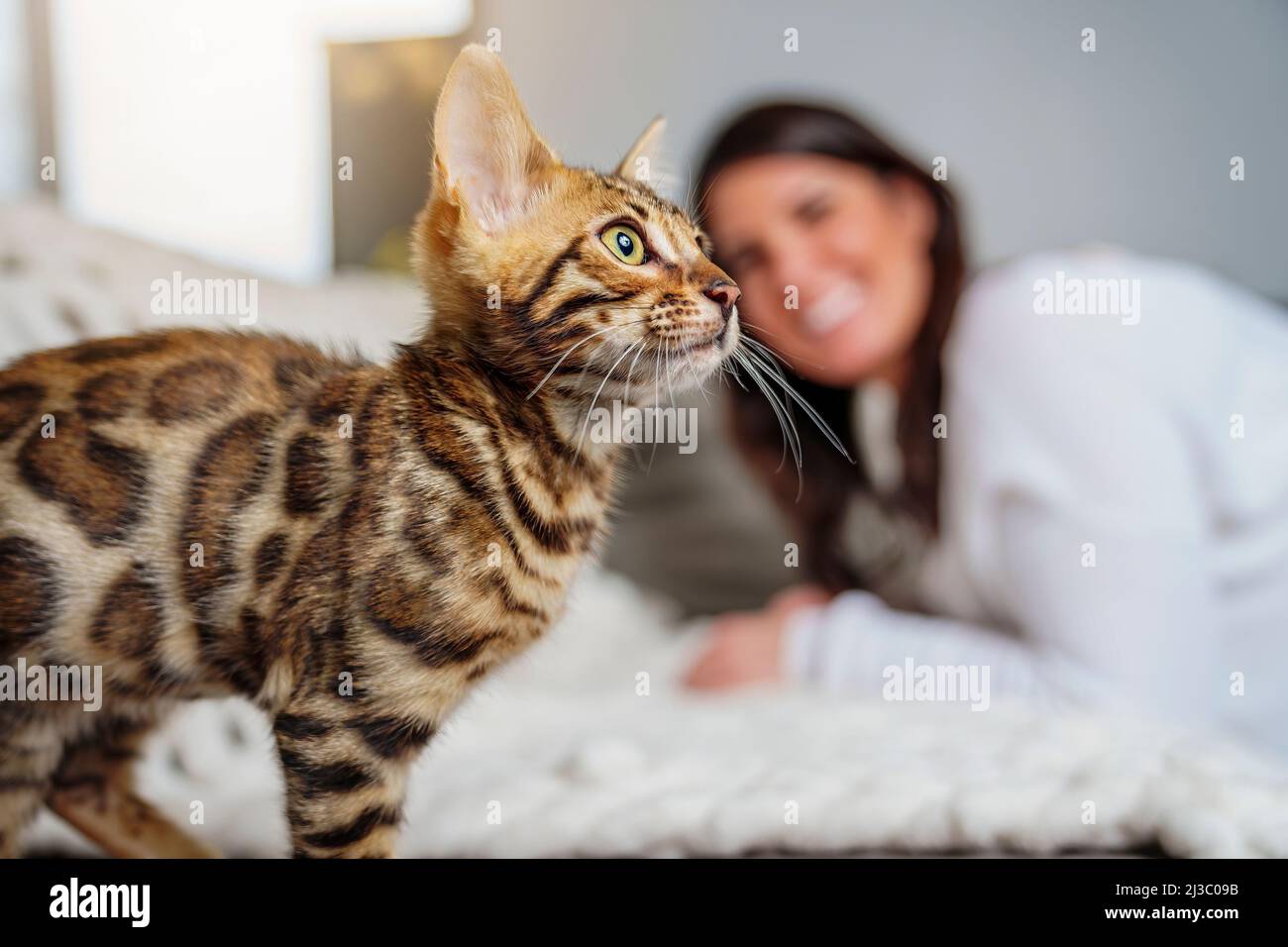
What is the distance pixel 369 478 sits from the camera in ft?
1.51

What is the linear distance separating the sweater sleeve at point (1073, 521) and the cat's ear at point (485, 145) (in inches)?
33.1

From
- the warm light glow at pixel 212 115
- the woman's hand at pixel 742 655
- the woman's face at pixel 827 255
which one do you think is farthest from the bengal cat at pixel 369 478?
→ the woman's hand at pixel 742 655

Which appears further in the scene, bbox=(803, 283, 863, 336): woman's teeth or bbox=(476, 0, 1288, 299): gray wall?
bbox=(803, 283, 863, 336): woman's teeth

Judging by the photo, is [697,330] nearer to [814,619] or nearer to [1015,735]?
[1015,735]

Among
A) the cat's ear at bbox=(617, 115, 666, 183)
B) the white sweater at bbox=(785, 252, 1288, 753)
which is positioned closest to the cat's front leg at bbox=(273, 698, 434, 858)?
the cat's ear at bbox=(617, 115, 666, 183)

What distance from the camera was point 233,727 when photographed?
2.56 ft

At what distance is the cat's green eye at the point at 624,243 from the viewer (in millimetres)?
493

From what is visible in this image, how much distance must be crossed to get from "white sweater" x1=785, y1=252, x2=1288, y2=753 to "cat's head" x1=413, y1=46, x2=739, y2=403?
2.57ft

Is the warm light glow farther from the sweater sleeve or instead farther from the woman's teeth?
the sweater sleeve

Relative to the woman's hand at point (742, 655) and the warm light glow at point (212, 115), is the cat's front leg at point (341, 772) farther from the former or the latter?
the woman's hand at point (742, 655)

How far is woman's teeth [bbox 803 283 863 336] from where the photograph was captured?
119cm

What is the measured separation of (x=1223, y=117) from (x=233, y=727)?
1.36m
